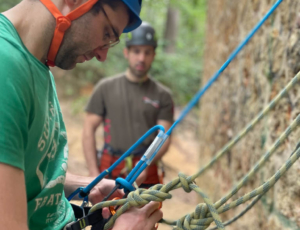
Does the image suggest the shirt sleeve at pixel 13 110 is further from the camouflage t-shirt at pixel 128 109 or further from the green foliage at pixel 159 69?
the green foliage at pixel 159 69

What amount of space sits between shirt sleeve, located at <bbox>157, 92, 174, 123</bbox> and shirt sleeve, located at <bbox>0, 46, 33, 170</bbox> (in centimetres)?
221

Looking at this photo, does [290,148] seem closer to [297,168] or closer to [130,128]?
[297,168]

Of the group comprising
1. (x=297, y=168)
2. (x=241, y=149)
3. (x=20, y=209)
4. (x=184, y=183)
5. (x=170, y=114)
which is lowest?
(x=241, y=149)

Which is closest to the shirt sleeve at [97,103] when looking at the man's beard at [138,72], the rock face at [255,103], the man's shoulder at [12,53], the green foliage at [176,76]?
the man's beard at [138,72]

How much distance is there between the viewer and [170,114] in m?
3.08

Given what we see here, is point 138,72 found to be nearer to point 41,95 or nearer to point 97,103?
point 97,103

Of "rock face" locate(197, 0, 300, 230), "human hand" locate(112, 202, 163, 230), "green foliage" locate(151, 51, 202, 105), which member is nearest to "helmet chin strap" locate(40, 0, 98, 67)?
"human hand" locate(112, 202, 163, 230)

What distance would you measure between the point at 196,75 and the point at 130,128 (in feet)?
28.9

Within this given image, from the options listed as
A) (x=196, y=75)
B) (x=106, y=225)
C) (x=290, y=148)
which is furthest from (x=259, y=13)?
(x=196, y=75)

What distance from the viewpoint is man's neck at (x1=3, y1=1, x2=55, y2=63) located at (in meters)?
0.96

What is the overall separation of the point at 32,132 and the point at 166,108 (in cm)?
218

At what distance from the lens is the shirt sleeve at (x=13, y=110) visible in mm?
804

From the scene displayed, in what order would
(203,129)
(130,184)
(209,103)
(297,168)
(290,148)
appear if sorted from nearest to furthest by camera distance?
(130,184) < (297,168) < (290,148) < (209,103) < (203,129)

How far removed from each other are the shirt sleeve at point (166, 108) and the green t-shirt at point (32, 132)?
5.84ft
